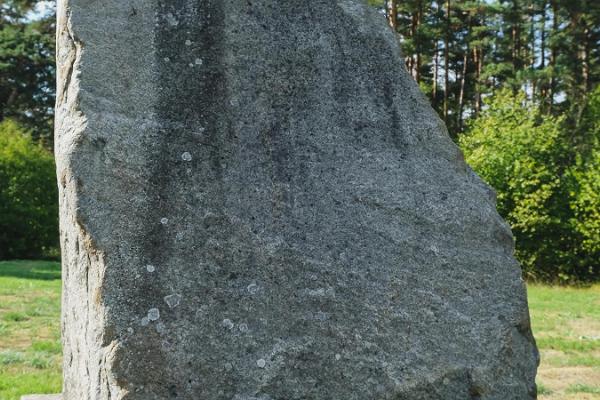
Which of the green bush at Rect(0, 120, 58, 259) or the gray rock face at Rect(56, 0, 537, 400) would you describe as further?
the green bush at Rect(0, 120, 58, 259)

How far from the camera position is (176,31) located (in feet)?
10.3

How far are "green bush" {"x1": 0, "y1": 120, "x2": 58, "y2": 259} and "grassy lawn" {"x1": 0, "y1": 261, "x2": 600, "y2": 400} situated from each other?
824 cm

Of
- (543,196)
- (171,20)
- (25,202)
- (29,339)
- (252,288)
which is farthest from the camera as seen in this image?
(25,202)

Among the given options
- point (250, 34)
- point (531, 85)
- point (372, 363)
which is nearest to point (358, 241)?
point (372, 363)

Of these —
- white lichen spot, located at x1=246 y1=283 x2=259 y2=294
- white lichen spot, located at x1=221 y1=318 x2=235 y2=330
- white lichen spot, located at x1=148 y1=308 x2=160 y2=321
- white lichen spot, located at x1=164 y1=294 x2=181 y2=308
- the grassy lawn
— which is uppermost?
white lichen spot, located at x1=246 y1=283 x2=259 y2=294

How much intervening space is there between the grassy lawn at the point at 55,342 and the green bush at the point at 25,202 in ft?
27.0

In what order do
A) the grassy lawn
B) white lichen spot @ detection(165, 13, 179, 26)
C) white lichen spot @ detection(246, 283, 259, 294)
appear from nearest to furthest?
white lichen spot @ detection(246, 283, 259, 294) → white lichen spot @ detection(165, 13, 179, 26) → the grassy lawn

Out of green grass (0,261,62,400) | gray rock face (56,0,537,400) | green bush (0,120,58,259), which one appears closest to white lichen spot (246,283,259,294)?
gray rock face (56,0,537,400)

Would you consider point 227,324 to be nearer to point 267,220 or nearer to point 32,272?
point 267,220

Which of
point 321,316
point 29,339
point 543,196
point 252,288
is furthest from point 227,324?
point 543,196

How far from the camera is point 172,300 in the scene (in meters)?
2.80

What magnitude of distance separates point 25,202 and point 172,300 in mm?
19300

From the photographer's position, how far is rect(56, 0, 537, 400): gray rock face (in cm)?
280

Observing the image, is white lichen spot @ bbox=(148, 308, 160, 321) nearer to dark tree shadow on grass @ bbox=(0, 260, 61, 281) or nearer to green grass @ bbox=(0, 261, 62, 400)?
green grass @ bbox=(0, 261, 62, 400)
